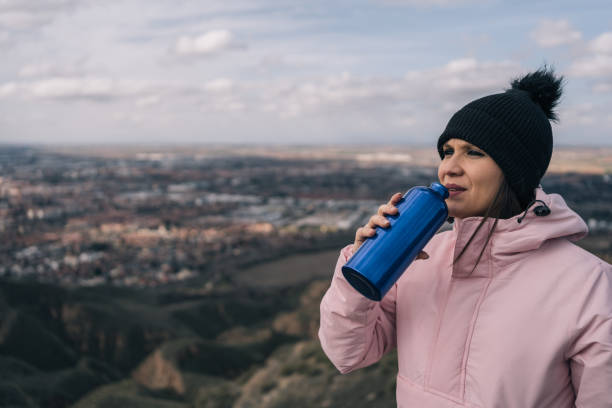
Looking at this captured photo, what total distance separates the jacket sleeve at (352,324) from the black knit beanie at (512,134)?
0.58 m

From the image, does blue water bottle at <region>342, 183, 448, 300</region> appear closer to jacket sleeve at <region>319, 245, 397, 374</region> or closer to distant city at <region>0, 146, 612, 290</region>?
jacket sleeve at <region>319, 245, 397, 374</region>

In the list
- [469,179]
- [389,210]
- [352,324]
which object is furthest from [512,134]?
[352,324]

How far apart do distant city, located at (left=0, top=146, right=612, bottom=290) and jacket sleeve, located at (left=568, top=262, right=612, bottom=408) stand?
3249cm

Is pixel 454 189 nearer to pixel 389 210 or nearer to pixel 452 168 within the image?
pixel 452 168

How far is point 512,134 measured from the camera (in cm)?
172

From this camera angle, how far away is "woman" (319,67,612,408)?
148 cm

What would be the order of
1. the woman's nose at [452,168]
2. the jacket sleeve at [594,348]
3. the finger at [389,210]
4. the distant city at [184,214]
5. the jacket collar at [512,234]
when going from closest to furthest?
the jacket sleeve at [594,348] < the jacket collar at [512,234] < the finger at [389,210] < the woman's nose at [452,168] < the distant city at [184,214]

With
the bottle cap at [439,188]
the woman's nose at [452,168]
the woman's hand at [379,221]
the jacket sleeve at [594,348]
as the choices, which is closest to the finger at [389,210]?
the woman's hand at [379,221]

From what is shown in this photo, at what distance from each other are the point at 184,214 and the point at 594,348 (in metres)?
74.1

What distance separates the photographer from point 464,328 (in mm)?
1668

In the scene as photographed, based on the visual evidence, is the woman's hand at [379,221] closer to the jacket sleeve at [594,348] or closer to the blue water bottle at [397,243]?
the blue water bottle at [397,243]

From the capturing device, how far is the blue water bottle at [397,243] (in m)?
1.62

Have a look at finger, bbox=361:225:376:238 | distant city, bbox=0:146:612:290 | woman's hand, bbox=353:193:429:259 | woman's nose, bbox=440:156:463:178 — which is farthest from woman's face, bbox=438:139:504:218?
distant city, bbox=0:146:612:290

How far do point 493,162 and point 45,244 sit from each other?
6155 cm
